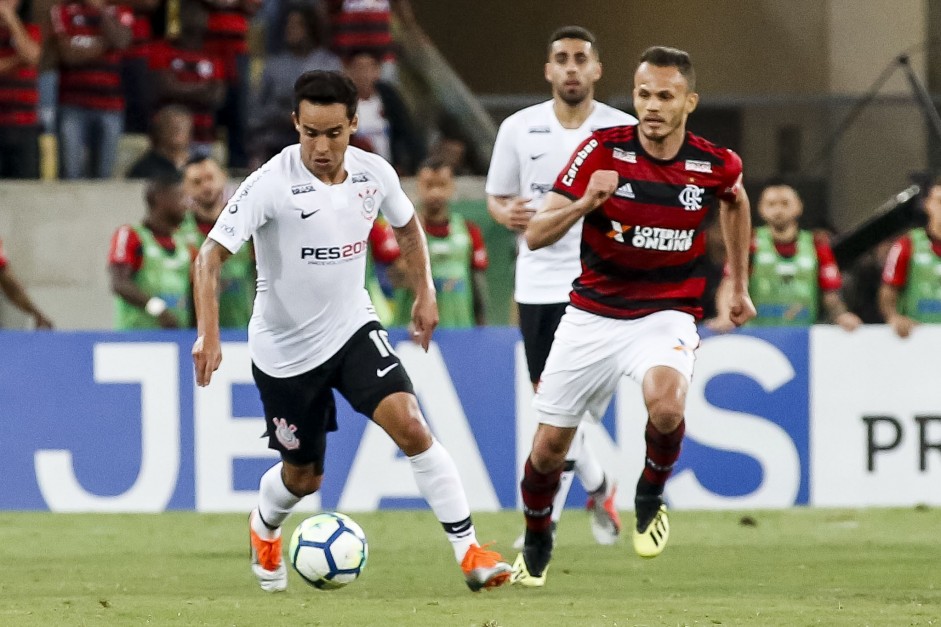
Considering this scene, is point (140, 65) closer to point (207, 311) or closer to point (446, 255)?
point (446, 255)

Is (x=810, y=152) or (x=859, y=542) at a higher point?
(x=810, y=152)

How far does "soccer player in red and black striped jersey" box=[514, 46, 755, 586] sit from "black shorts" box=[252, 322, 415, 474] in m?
0.64

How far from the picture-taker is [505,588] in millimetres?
7270

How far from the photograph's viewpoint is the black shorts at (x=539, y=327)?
830 cm

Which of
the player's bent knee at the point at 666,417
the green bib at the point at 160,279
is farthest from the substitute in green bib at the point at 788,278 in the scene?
the player's bent knee at the point at 666,417

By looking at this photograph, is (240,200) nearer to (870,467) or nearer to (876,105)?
(870,467)

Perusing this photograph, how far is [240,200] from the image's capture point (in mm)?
6656

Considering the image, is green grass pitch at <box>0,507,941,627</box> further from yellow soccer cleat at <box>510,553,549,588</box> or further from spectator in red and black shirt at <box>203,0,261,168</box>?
spectator in red and black shirt at <box>203,0,261,168</box>

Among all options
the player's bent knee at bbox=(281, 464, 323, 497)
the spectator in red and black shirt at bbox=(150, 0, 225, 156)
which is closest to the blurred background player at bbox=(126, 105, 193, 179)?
the spectator in red and black shirt at bbox=(150, 0, 225, 156)

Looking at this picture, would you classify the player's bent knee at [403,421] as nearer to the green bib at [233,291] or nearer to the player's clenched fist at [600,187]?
the player's clenched fist at [600,187]

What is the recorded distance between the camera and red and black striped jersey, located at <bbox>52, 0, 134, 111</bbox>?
40.4 ft

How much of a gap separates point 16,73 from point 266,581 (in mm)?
5928

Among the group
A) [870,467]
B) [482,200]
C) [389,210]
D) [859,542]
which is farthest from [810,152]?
[389,210]

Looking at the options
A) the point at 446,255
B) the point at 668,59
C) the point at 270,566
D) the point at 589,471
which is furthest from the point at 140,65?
the point at 668,59
